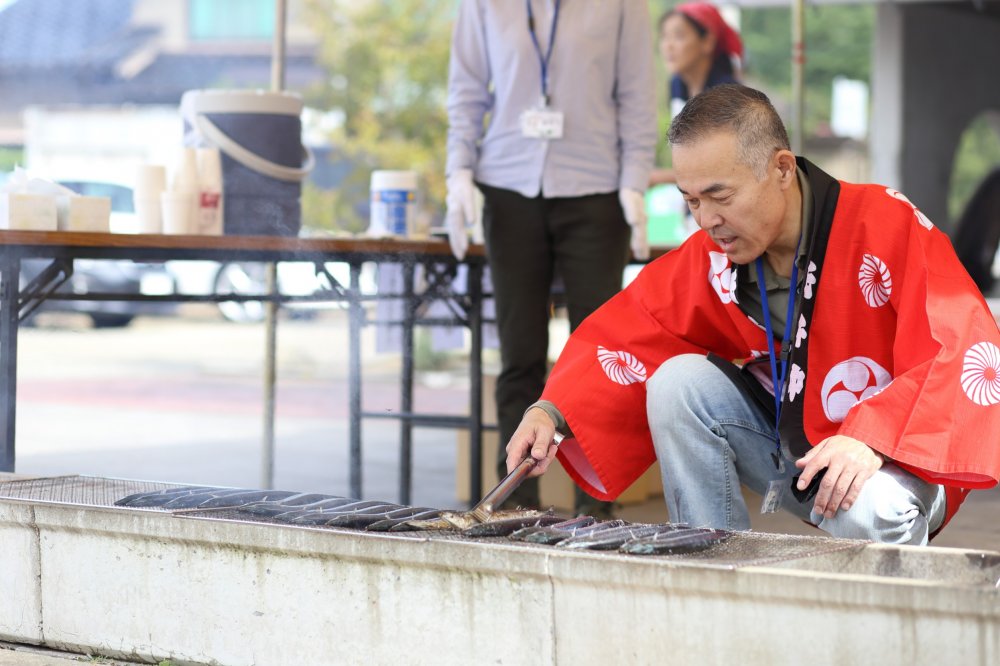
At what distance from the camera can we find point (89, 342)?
50.4 feet

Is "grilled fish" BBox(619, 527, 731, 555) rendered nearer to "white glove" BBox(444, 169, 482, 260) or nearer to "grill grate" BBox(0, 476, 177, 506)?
"grill grate" BBox(0, 476, 177, 506)

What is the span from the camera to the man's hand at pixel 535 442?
250cm

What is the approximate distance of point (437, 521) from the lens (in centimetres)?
239

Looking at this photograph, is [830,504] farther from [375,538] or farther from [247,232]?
[247,232]

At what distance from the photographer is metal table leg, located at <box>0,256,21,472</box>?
3.34 meters

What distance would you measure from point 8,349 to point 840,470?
6.78 feet

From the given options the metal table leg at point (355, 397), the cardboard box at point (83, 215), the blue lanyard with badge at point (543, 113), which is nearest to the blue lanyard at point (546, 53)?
the blue lanyard with badge at point (543, 113)

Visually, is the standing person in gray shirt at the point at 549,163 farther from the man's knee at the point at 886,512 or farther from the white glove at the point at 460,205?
the man's knee at the point at 886,512

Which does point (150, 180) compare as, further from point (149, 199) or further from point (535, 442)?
point (535, 442)

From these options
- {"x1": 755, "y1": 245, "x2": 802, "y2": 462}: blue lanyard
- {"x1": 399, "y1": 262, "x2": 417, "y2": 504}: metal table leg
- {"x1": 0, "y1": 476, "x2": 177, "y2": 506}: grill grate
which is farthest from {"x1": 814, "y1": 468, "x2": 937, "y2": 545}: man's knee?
{"x1": 399, "y1": 262, "x2": 417, "y2": 504}: metal table leg

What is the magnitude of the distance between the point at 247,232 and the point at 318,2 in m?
13.1

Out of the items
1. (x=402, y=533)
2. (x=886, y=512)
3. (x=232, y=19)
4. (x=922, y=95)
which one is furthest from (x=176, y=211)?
(x=232, y=19)

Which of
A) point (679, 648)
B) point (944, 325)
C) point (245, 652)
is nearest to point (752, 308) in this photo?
point (944, 325)

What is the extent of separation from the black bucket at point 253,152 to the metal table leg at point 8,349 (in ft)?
2.76
